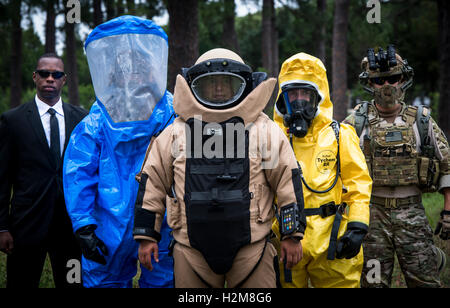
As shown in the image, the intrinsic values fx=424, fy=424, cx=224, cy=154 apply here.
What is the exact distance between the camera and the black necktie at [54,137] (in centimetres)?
368

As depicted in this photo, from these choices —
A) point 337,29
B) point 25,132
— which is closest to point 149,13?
point 337,29

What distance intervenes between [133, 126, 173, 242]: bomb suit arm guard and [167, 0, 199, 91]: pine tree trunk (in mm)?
3712

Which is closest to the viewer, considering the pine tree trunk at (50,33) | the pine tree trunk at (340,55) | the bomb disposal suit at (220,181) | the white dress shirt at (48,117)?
the bomb disposal suit at (220,181)

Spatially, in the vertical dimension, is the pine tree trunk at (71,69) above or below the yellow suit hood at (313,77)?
above

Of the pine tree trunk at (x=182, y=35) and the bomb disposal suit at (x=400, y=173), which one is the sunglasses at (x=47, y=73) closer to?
the pine tree trunk at (x=182, y=35)

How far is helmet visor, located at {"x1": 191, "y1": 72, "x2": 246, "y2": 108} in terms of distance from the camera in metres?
2.74

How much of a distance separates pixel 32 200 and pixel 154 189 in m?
1.47

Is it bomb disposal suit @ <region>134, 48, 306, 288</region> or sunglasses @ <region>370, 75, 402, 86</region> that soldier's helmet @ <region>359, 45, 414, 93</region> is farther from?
bomb disposal suit @ <region>134, 48, 306, 288</region>

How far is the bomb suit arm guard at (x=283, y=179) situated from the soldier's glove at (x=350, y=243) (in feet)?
1.44

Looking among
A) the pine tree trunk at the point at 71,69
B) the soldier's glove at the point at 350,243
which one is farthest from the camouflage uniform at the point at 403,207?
the pine tree trunk at the point at 71,69

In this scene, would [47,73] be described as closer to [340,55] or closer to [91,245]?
[91,245]

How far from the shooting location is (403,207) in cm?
379

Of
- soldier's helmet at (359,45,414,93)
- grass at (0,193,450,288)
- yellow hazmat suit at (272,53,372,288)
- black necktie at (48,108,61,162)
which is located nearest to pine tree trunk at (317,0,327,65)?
grass at (0,193,450,288)
